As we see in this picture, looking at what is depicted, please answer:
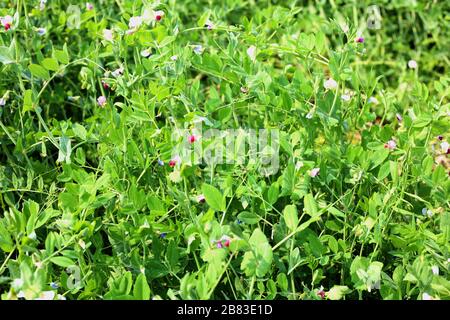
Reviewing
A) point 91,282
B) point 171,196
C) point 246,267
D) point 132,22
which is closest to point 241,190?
point 171,196

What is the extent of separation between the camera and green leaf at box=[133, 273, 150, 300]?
1398 mm

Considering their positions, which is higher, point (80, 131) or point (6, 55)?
point (6, 55)

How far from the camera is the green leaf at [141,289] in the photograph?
4.59 feet

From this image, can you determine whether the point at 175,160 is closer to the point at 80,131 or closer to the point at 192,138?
the point at 192,138

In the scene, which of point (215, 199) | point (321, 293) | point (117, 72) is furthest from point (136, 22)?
point (321, 293)

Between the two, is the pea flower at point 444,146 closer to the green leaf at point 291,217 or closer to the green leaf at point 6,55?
the green leaf at point 291,217

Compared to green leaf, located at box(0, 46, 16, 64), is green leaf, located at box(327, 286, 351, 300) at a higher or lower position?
lower

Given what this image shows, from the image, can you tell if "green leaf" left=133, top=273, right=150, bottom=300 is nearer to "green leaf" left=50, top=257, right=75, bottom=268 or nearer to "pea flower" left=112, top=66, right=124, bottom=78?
"green leaf" left=50, top=257, right=75, bottom=268

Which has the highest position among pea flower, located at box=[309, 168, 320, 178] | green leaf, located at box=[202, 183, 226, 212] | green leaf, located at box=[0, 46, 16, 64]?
green leaf, located at box=[0, 46, 16, 64]

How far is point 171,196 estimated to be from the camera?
1.68 metres

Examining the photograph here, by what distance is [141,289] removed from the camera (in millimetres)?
1404

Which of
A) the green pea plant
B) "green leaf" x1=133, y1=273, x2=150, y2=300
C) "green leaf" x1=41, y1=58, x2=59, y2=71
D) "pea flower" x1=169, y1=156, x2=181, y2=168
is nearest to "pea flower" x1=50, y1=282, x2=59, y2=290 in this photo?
the green pea plant

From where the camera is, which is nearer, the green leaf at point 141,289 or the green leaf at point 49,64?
the green leaf at point 141,289

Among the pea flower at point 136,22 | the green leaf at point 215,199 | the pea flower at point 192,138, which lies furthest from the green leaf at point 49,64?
the green leaf at point 215,199
